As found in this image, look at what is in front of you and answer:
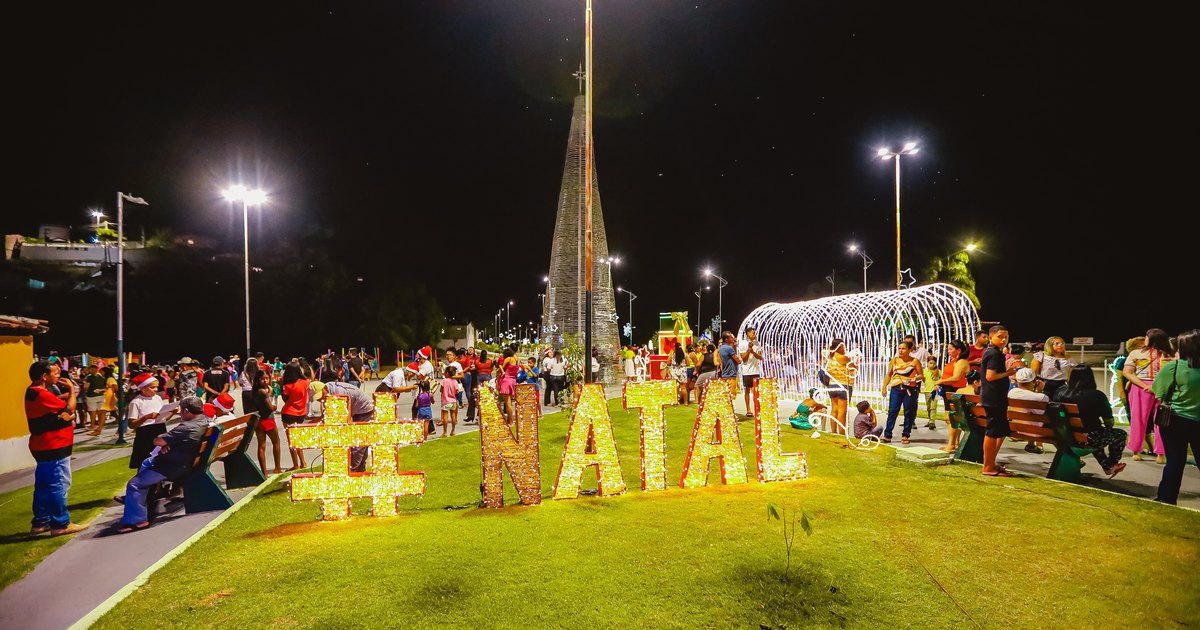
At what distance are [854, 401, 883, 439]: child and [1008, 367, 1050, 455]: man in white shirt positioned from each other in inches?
91.6

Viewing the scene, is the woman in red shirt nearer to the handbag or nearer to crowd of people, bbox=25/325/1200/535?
crowd of people, bbox=25/325/1200/535

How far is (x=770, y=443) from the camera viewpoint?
838 centimetres

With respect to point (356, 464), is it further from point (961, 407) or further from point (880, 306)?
point (880, 306)

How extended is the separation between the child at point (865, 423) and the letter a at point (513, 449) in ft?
22.3

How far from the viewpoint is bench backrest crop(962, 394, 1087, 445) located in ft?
25.3

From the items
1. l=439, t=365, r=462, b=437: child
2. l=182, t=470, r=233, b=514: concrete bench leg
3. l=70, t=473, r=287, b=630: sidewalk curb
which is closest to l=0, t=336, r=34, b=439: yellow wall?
l=182, t=470, r=233, b=514: concrete bench leg

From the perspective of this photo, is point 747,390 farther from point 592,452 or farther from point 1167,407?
point 1167,407

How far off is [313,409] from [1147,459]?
2033cm

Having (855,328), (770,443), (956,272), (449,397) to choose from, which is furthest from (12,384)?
(956,272)

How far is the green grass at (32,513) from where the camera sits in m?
6.16

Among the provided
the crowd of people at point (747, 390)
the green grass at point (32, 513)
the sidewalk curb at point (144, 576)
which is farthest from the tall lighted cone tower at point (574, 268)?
the sidewalk curb at point (144, 576)

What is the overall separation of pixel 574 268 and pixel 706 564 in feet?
76.4

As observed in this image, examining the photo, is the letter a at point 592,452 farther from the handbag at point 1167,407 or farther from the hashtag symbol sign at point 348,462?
the handbag at point 1167,407

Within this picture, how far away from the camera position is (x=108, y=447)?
544 inches
